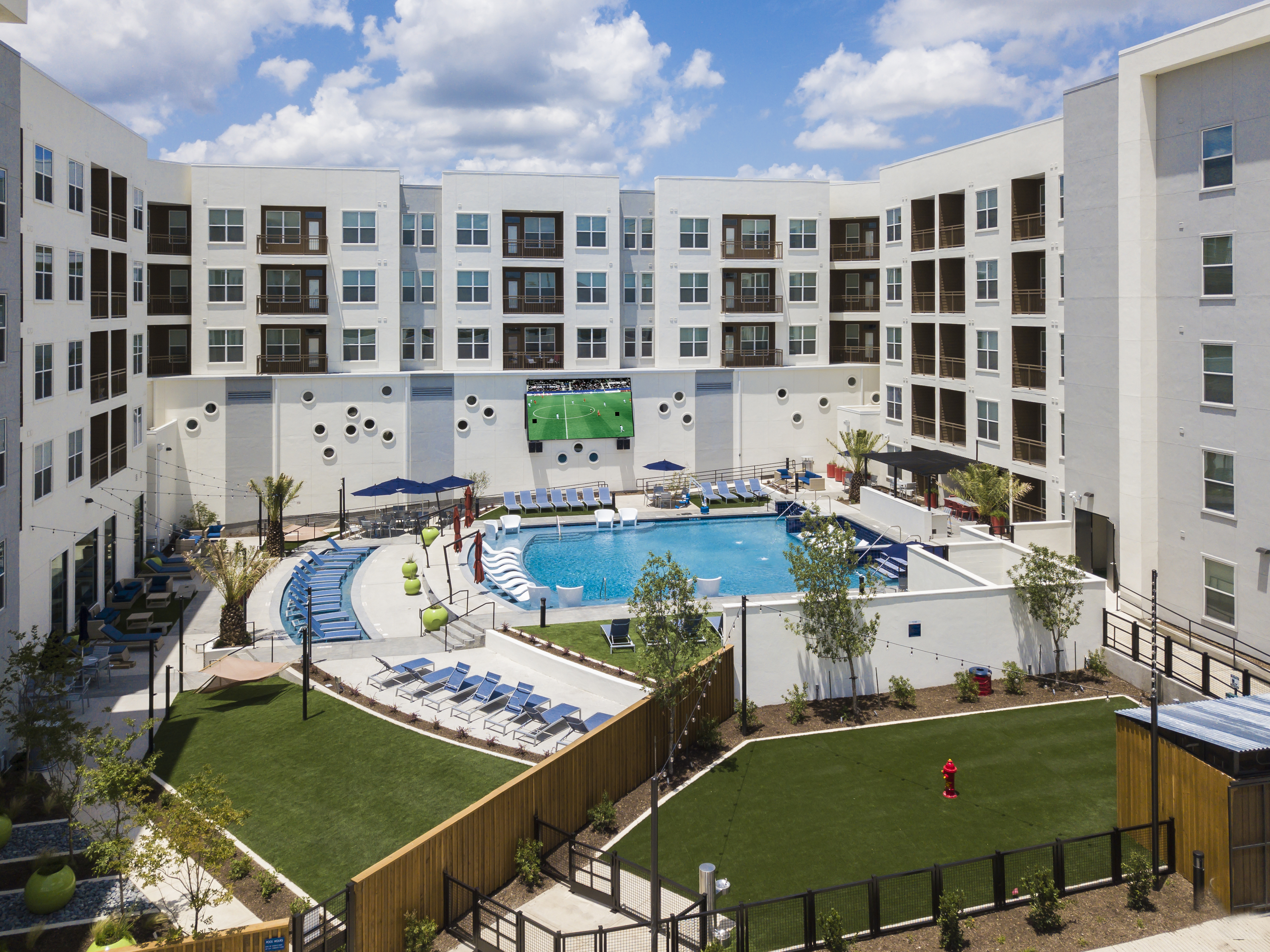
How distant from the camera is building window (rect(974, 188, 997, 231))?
42156mm

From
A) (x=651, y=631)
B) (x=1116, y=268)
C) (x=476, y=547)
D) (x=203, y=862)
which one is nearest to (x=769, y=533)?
(x=476, y=547)

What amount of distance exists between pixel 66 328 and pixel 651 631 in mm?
20506

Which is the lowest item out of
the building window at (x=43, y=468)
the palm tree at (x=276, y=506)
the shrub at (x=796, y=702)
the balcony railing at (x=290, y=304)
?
the shrub at (x=796, y=702)

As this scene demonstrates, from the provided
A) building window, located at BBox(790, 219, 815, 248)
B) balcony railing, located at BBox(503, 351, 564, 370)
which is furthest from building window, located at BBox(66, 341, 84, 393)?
building window, located at BBox(790, 219, 815, 248)

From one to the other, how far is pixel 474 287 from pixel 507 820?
122ft

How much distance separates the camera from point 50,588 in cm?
2814

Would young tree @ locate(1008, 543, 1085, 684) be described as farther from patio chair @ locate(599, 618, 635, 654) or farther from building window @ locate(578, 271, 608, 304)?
building window @ locate(578, 271, 608, 304)

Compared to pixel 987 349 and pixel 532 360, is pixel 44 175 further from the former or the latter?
pixel 987 349

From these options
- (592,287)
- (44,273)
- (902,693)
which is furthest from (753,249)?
(44,273)

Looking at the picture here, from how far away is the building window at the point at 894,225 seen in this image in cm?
4888

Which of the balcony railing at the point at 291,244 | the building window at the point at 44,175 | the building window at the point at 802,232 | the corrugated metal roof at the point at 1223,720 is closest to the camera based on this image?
the corrugated metal roof at the point at 1223,720

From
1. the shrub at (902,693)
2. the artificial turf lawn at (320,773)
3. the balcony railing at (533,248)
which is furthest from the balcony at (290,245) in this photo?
the shrub at (902,693)

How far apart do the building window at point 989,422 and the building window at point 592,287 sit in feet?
64.9

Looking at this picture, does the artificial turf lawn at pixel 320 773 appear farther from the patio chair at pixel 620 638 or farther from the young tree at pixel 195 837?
the patio chair at pixel 620 638
